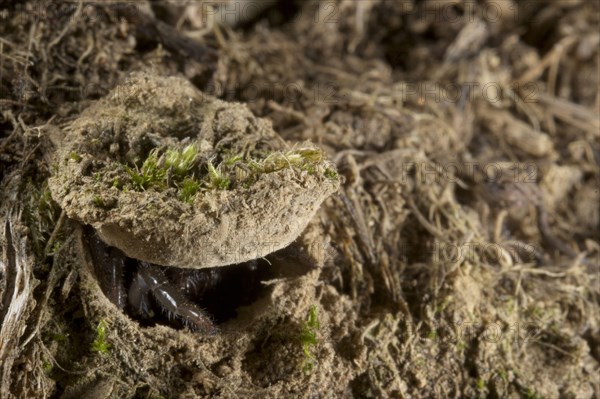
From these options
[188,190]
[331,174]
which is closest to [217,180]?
[188,190]

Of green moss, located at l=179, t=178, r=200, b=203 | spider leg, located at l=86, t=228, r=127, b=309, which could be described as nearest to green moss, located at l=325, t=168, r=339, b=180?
green moss, located at l=179, t=178, r=200, b=203

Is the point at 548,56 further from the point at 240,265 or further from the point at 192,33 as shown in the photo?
the point at 240,265

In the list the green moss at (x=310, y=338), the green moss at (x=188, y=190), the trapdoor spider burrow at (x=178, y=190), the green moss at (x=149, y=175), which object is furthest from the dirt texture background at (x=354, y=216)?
the green moss at (x=188, y=190)

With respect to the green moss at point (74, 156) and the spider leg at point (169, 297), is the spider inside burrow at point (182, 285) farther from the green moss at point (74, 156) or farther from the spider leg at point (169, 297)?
the green moss at point (74, 156)

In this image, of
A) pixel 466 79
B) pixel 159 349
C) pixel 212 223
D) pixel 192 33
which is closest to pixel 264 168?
pixel 212 223

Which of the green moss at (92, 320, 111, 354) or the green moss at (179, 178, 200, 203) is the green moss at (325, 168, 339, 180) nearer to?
the green moss at (179, 178, 200, 203)

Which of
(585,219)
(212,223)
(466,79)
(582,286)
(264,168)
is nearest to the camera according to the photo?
(212,223)
